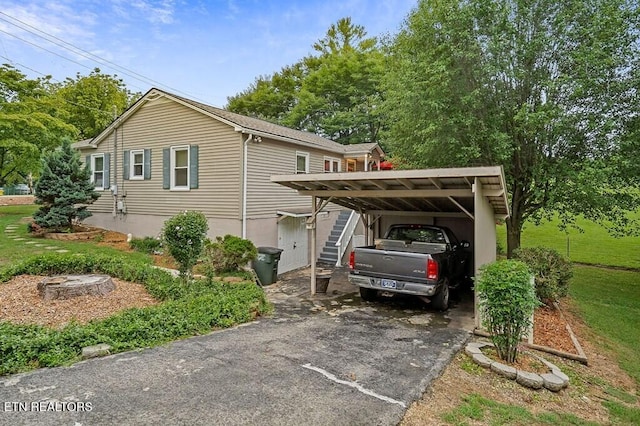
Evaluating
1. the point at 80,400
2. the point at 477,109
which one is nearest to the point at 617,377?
the point at 80,400

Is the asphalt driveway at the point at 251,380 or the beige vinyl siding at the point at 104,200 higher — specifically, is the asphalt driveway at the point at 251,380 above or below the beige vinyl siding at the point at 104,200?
below

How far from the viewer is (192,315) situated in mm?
5508

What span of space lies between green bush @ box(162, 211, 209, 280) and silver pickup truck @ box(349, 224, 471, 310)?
10.2 ft

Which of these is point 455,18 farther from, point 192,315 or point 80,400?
point 80,400

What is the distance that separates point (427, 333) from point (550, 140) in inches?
300

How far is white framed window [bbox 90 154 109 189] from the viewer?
1439 cm

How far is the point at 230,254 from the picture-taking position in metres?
9.63

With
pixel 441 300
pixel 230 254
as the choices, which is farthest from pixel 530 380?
pixel 230 254

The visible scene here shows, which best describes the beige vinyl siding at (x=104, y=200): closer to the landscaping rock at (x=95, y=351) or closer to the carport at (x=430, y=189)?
the carport at (x=430, y=189)

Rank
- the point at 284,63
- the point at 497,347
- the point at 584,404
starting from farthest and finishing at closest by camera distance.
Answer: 1. the point at 284,63
2. the point at 497,347
3. the point at 584,404

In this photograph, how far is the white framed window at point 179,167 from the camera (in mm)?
12070

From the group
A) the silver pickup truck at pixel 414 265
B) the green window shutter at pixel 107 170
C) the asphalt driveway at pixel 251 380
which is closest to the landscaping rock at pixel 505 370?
the asphalt driveway at pixel 251 380

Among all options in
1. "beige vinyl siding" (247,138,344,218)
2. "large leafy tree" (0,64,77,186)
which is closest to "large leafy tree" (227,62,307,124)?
"large leafy tree" (0,64,77,186)

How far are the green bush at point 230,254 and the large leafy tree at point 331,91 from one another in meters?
16.5
